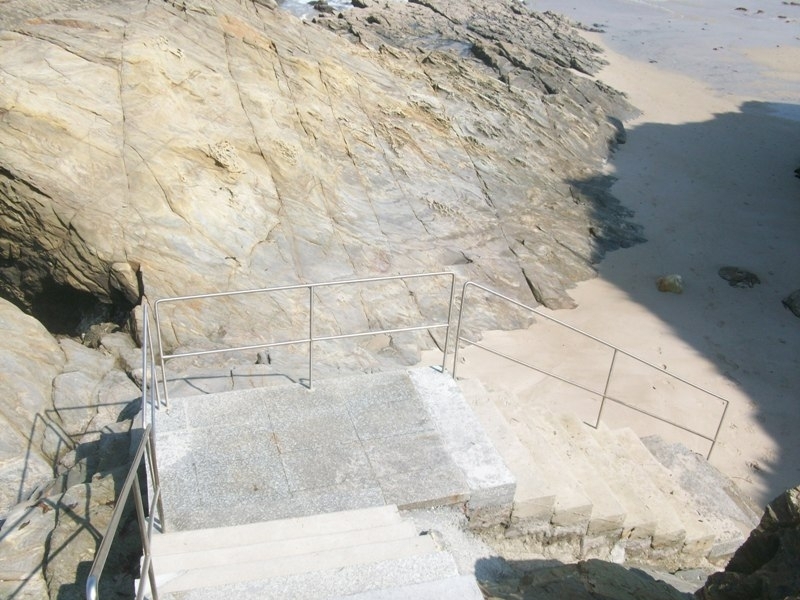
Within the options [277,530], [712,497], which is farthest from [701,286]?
[277,530]

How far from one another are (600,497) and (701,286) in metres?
11.3

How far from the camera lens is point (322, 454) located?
6.50 m

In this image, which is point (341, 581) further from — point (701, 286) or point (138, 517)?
point (701, 286)

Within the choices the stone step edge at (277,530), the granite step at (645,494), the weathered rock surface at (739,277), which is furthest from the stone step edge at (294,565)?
the weathered rock surface at (739,277)

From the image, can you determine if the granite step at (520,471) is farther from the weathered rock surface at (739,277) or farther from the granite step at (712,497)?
the weathered rock surface at (739,277)

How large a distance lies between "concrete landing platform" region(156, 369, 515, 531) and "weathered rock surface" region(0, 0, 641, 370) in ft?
11.4

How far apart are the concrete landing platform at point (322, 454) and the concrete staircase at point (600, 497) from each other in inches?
13.3

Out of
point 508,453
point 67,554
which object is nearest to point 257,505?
point 67,554

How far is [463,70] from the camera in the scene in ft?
67.9

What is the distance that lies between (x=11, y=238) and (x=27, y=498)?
5073 mm

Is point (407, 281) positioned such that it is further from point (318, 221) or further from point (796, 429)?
point (796, 429)

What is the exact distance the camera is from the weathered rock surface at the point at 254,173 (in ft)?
34.7

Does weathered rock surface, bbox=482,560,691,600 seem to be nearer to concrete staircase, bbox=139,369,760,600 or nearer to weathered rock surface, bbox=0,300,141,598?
concrete staircase, bbox=139,369,760,600

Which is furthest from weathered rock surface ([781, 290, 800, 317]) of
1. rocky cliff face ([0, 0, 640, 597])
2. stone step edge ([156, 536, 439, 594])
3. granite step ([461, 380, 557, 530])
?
stone step edge ([156, 536, 439, 594])
